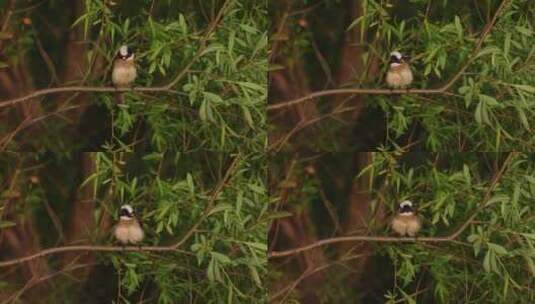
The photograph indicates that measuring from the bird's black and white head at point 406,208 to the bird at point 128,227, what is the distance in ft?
2.87

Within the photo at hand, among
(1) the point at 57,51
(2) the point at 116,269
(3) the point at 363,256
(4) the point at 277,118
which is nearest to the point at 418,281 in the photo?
(3) the point at 363,256

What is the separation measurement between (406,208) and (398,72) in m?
0.46

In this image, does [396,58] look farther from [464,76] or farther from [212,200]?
[212,200]

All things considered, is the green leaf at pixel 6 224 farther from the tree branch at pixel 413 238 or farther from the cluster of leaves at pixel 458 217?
the cluster of leaves at pixel 458 217

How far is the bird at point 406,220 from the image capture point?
3.37m

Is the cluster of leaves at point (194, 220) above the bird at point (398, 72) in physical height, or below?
below

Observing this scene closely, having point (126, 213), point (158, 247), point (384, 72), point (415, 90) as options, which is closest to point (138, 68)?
point (126, 213)

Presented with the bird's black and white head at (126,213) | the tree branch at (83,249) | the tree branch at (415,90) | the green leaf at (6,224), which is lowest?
the tree branch at (83,249)

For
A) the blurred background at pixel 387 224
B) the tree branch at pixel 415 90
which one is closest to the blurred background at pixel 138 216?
the blurred background at pixel 387 224

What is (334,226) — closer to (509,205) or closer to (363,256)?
(363,256)

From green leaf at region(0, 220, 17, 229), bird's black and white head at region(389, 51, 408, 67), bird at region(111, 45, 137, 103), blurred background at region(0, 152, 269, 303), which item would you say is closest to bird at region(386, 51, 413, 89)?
bird's black and white head at region(389, 51, 408, 67)

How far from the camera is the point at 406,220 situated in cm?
338

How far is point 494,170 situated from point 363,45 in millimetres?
616

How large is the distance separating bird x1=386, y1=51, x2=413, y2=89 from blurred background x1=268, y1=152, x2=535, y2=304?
0.25m
